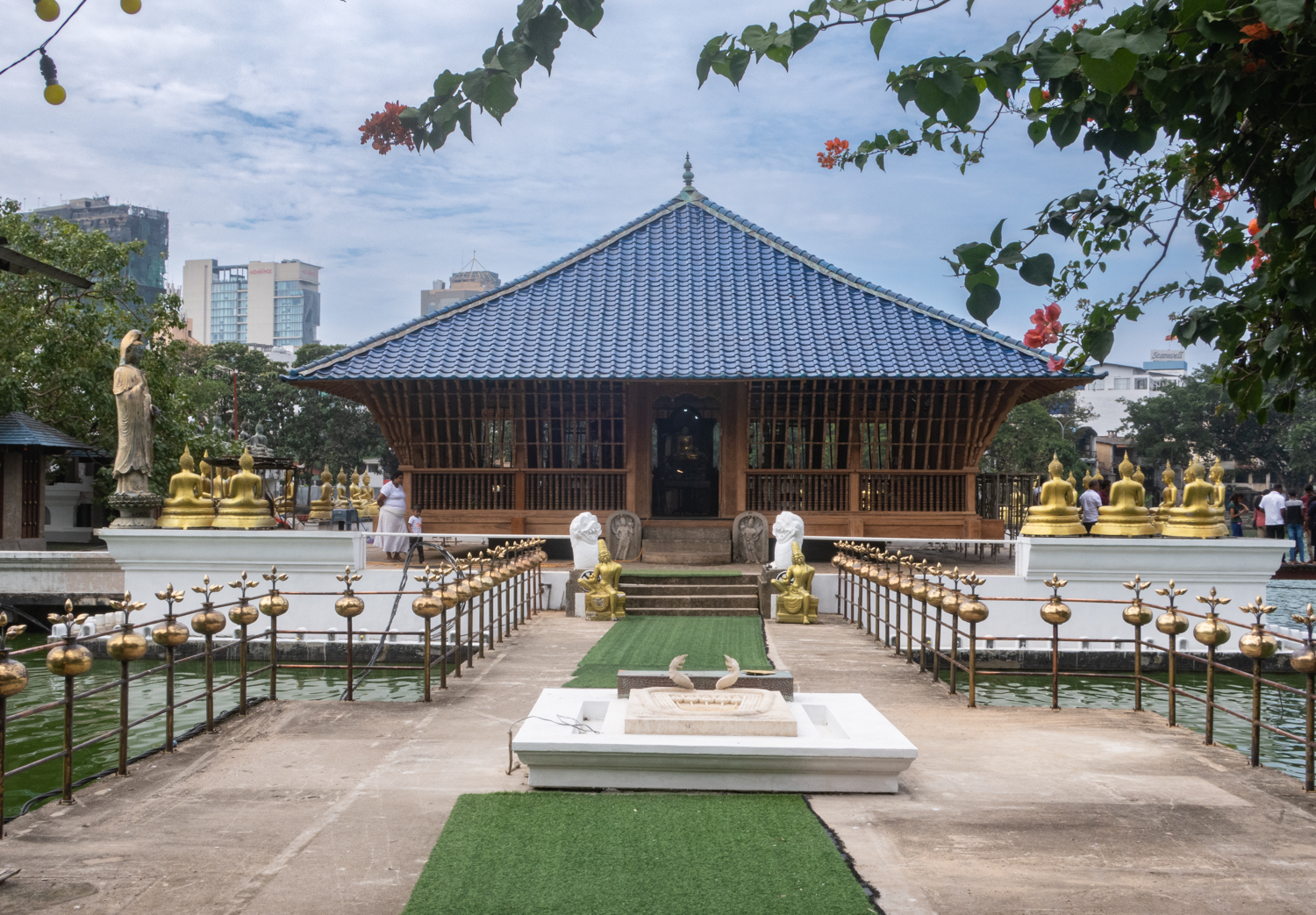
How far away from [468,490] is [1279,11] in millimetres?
15135

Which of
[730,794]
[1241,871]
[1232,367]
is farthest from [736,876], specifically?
[1232,367]

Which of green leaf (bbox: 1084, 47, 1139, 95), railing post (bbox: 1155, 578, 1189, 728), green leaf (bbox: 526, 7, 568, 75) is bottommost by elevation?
railing post (bbox: 1155, 578, 1189, 728)

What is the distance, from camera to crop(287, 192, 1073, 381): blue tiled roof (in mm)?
15773

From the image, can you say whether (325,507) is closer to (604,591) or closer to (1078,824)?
(604,591)

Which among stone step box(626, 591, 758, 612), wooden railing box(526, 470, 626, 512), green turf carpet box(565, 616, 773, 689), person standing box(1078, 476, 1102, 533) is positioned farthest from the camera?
person standing box(1078, 476, 1102, 533)

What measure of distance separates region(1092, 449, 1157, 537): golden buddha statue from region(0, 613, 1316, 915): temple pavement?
4.84 meters

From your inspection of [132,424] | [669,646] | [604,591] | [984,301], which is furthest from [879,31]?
[132,424]

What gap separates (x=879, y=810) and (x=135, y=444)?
40.0ft

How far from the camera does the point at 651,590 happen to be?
13.8 m

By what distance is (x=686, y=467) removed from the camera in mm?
19000

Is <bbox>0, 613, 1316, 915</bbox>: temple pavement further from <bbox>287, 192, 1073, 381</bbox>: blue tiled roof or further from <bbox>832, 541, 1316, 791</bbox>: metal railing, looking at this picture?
<bbox>287, 192, 1073, 381</bbox>: blue tiled roof

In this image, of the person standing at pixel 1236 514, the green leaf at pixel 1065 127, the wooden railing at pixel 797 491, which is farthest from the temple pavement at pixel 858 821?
the person standing at pixel 1236 514

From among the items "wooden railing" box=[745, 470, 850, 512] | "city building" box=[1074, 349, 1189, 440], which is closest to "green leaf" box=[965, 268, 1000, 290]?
"wooden railing" box=[745, 470, 850, 512]

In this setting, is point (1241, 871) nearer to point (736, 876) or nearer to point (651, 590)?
point (736, 876)
